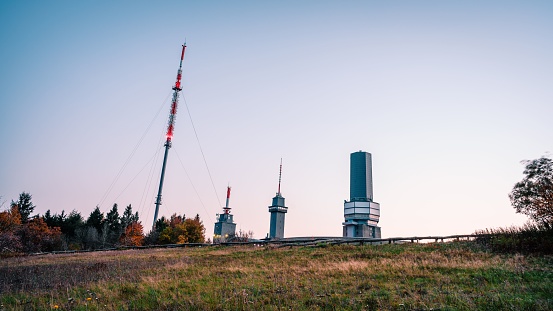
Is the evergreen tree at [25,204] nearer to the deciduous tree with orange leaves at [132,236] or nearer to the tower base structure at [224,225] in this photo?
the deciduous tree with orange leaves at [132,236]

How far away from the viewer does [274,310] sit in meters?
9.27

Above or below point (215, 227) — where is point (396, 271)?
below

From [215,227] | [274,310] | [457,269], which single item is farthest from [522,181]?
[215,227]

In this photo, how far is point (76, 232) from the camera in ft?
257

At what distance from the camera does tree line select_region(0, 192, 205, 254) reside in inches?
2461

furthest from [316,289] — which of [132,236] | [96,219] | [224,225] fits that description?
[224,225]

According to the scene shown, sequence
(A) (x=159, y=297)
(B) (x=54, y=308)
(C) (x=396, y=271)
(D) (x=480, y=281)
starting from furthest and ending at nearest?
(C) (x=396, y=271), (D) (x=480, y=281), (A) (x=159, y=297), (B) (x=54, y=308)

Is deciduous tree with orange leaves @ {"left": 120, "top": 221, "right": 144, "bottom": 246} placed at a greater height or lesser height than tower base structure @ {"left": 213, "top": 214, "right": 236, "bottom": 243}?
lesser

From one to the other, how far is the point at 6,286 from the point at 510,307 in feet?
61.8

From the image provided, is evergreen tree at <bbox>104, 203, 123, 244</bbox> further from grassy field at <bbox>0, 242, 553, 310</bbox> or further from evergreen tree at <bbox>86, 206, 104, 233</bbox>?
grassy field at <bbox>0, 242, 553, 310</bbox>

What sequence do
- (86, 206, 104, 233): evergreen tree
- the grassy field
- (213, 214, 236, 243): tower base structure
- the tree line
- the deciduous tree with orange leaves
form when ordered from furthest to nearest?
(213, 214, 236, 243): tower base structure
(86, 206, 104, 233): evergreen tree
the deciduous tree with orange leaves
the tree line
the grassy field

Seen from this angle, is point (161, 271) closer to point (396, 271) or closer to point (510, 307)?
point (396, 271)

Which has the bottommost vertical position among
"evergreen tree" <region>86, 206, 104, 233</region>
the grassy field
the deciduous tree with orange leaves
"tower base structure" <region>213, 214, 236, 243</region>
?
the grassy field

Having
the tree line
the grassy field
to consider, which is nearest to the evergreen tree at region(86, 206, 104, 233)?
the tree line
